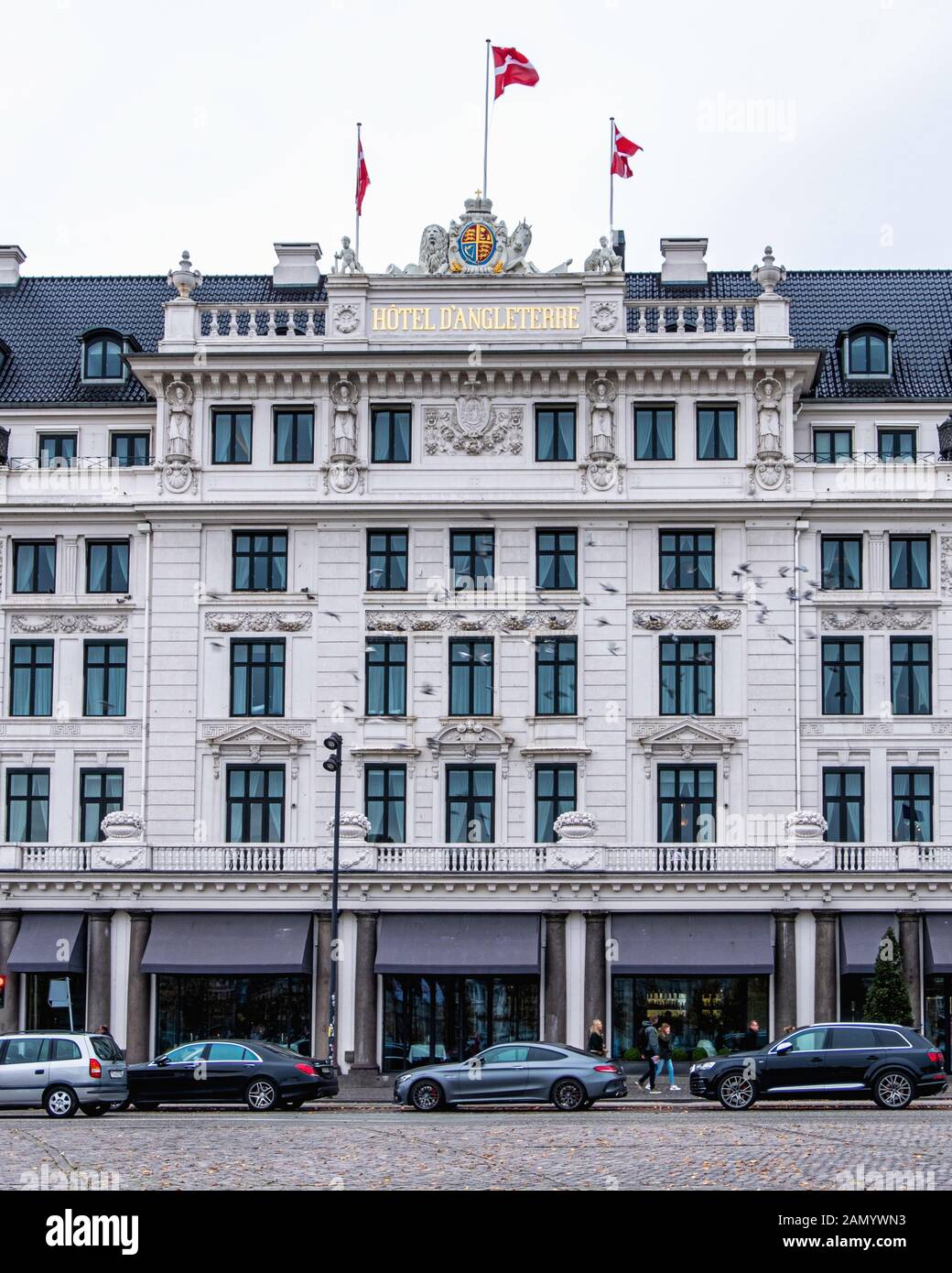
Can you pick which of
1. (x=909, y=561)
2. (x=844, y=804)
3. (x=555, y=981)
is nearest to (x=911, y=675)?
(x=909, y=561)

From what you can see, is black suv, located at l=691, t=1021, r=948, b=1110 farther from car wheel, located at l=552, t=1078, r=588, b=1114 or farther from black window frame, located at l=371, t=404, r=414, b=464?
black window frame, located at l=371, t=404, r=414, b=464

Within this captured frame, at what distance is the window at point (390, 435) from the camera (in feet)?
182

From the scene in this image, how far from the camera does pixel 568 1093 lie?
123ft

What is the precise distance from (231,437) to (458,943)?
1515 centimetres

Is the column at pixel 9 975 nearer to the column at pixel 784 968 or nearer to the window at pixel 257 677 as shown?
the window at pixel 257 677

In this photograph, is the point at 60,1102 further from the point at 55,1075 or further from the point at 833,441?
the point at 833,441

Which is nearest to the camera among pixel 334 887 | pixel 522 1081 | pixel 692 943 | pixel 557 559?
pixel 522 1081

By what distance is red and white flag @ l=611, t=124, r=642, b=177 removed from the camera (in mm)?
57250

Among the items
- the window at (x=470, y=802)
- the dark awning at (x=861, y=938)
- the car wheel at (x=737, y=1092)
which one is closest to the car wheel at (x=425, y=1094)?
the car wheel at (x=737, y=1092)

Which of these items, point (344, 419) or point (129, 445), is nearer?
point (344, 419)

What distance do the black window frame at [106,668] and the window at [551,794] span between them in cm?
1141

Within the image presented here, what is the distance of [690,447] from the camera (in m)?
54.9
